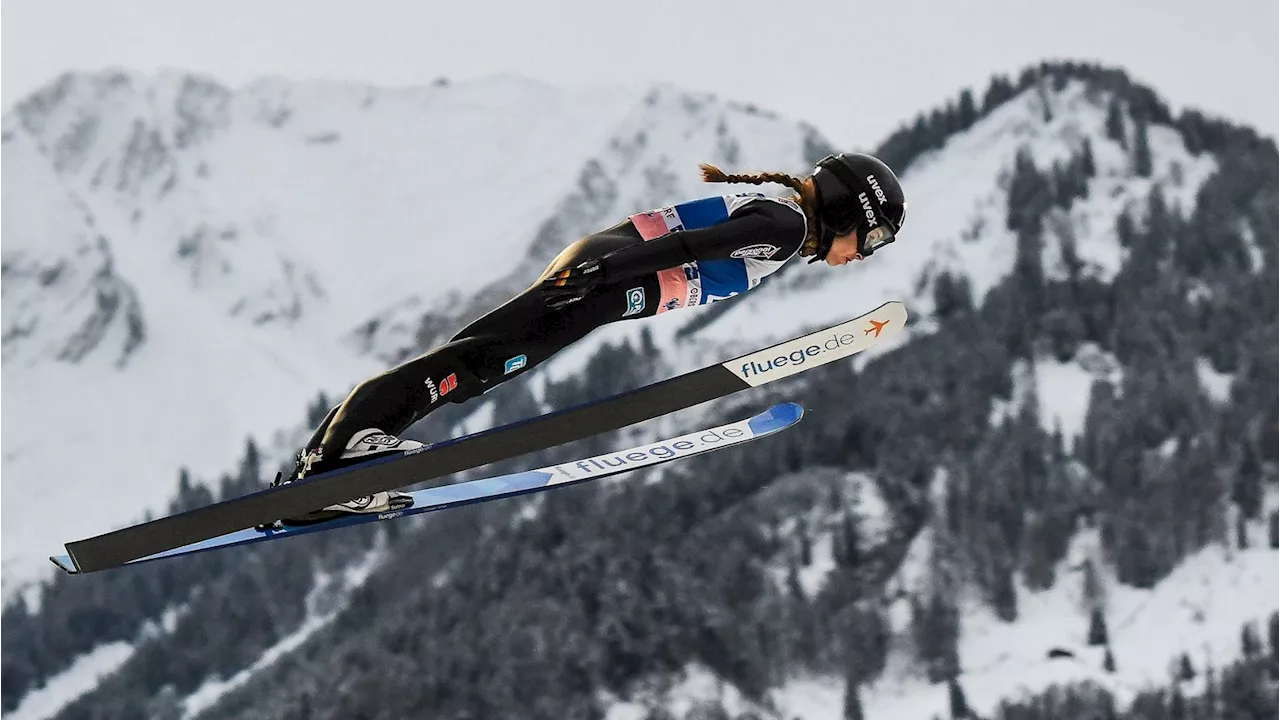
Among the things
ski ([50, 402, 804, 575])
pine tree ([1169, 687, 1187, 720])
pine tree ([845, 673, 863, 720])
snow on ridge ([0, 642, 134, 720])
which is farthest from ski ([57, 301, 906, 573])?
snow on ridge ([0, 642, 134, 720])

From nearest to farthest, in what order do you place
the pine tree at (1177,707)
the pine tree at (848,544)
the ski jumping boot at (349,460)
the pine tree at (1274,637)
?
the ski jumping boot at (349,460) → the pine tree at (1177,707) → the pine tree at (1274,637) → the pine tree at (848,544)

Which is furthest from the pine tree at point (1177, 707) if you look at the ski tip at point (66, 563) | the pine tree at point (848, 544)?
the ski tip at point (66, 563)

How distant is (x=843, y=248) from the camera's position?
34.4 ft

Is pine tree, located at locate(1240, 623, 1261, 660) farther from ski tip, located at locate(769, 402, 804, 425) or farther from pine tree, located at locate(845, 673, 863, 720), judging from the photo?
ski tip, located at locate(769, 402, 804, 425)

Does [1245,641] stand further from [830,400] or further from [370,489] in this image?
[370,489]

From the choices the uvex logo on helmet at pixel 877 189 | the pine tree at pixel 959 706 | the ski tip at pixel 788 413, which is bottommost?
the ski tip at pixel 788 413

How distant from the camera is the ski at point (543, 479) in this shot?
9.62 metres

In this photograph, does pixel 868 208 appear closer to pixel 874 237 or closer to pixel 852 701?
pixel 874 237

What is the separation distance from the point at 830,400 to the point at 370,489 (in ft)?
579

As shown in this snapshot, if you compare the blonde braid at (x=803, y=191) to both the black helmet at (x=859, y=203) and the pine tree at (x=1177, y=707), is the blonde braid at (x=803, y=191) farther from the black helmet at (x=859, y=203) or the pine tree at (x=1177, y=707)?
the pine tree at (x=1177, y=707)

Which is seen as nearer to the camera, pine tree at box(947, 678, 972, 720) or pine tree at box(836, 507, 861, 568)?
pine tree at box(947, 678, 972, 720)

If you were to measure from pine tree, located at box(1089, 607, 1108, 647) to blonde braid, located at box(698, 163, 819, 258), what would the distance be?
135 meters

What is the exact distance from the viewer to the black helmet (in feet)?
34.2

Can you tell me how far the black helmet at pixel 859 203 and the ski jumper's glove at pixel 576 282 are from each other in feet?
6.30
